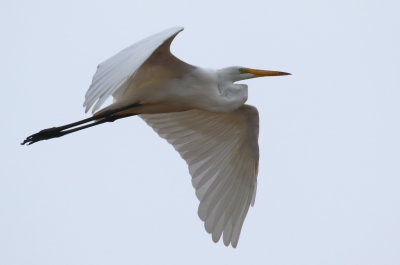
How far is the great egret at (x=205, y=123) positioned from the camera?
8.48 m

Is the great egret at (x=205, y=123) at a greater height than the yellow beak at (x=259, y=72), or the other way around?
the yellow beak at (x=259, y=72)

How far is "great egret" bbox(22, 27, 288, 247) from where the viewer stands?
27.8ft

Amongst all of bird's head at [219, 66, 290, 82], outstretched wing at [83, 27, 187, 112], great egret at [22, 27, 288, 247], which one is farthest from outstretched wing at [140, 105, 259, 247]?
outstretched wing at [83, 27, 187, 112]

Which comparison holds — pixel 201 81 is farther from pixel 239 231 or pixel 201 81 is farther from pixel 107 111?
pixel 239 231

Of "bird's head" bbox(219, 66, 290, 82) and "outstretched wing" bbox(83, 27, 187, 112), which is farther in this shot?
"bird's head" bbox(219, 66, 290, 82)

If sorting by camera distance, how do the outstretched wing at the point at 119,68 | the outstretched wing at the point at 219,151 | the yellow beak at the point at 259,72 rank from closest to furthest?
the outstretched wing at the point at 119,68 < the yellow beak at the point at 259,72 < the outstretched wing at the point at 219,151

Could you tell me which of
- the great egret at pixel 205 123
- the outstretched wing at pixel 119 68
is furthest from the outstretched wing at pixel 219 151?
the outstretched wing at pixel 119 68

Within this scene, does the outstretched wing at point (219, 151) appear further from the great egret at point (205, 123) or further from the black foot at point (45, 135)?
the black foot at point (45, 135)

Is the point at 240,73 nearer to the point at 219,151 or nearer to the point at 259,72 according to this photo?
the point at 259,72

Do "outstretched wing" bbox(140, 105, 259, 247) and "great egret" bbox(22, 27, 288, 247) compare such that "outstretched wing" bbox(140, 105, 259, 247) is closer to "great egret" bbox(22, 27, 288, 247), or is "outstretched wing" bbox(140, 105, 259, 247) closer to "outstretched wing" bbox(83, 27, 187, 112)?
"great egret" bbox(22, 27, 288, 247)

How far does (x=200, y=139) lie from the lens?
9.64 m

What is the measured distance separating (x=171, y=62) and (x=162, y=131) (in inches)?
55.2

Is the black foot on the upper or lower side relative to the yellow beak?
lower

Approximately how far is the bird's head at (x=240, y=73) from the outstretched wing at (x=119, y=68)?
50.2 inches
